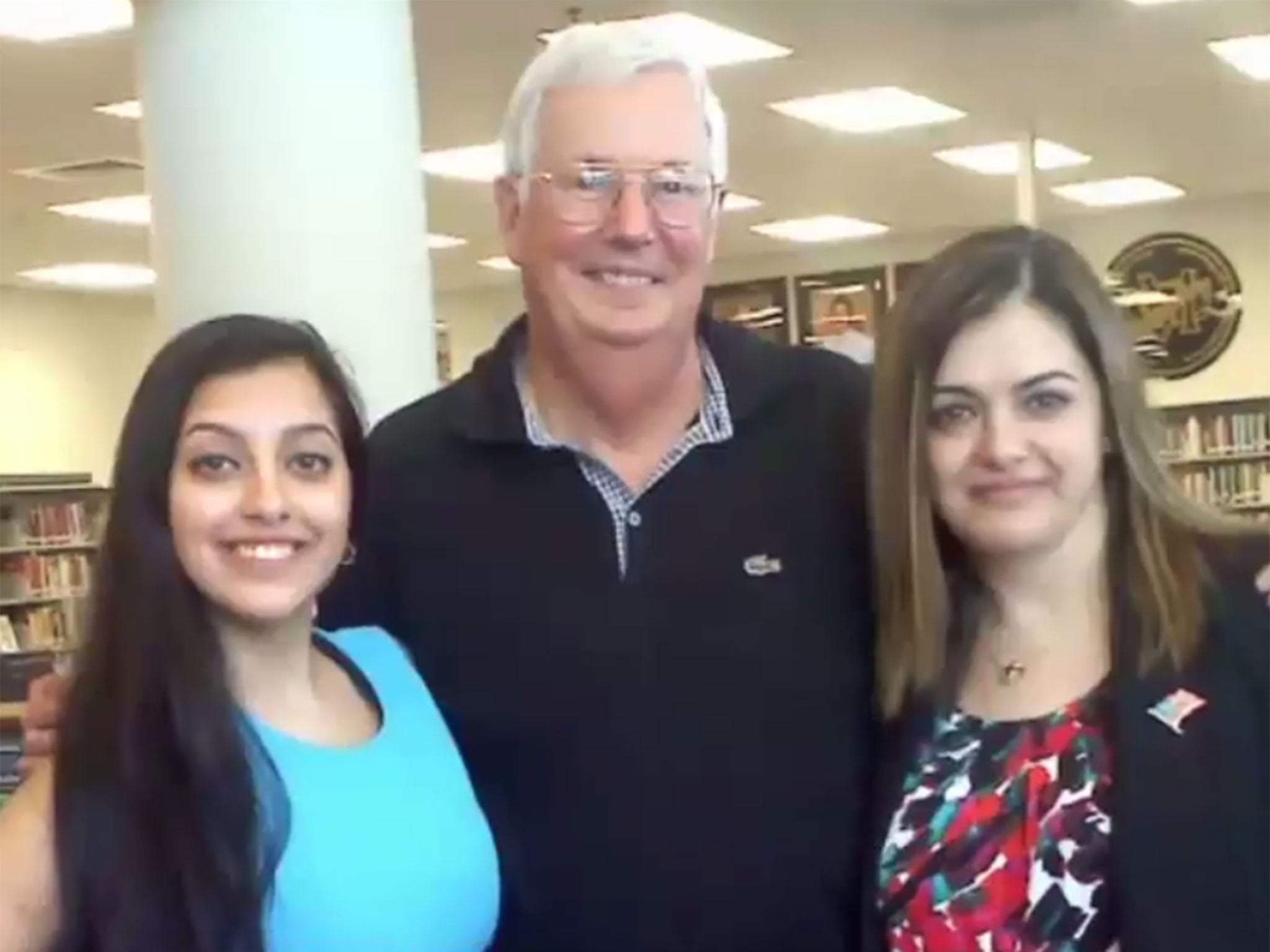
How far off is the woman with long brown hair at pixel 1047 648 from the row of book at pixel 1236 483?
1019 centimetres

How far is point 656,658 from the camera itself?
218cm

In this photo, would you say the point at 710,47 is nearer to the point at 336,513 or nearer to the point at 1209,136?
the point at 1209,136

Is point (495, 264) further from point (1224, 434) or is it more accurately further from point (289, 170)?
point (289, 170)

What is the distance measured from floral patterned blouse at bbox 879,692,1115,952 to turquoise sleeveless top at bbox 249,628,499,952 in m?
0.41

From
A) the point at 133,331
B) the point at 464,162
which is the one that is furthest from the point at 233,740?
the point at 133,331

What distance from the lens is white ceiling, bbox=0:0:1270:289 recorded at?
709cm

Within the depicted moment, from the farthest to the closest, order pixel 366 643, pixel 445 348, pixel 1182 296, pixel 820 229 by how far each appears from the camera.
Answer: pixel 445 348 → pixel 820 229 → pixel 1182 296 → pixel 366 643

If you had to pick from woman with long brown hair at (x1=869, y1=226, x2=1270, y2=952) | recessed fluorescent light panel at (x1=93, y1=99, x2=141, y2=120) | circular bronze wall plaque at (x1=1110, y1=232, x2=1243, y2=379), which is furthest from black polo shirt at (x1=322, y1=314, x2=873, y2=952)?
circular bronze wall plaque at (x1=1110, y1=232, x2=1243, y2=379)

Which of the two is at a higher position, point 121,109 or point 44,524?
point 121,109

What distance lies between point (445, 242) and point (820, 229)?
2.37m

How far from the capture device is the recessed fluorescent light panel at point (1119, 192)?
1157 cm

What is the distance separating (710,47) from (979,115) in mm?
2307

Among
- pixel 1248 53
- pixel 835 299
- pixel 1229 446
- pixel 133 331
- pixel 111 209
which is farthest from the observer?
pixel 133 331

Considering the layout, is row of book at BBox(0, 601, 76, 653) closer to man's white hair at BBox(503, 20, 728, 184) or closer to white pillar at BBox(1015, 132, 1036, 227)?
white pillar at BBox(1015, 132, 1036, 227)
